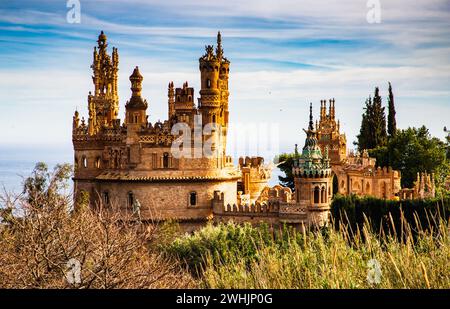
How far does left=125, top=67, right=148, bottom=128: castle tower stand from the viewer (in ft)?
172

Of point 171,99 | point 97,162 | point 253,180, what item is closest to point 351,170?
point 253,180

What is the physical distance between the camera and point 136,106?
52.6 m

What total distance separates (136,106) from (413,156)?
30996 millimetres

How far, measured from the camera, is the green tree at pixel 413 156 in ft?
235

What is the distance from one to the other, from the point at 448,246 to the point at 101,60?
44.5m

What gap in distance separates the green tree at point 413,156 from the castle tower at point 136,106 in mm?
29627

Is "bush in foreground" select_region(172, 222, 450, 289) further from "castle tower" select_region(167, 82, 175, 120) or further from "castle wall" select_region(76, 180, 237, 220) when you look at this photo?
"castle tower" select_region(167, 82, 175, 120)

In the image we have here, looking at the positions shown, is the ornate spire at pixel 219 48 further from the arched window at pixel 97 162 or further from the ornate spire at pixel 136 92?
the arched window at pixel 97 162

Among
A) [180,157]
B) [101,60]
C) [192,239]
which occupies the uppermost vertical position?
[101,60]

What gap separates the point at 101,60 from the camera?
5853 centimetres

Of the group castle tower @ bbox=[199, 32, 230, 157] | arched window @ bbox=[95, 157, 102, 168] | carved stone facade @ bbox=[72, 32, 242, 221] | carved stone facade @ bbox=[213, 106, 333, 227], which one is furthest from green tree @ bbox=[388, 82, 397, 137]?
arched window @ bbox=[95, 157, 102, 168]

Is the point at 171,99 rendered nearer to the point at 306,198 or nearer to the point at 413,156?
the point at 306,198

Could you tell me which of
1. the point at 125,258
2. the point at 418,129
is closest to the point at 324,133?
the point at 418,129
